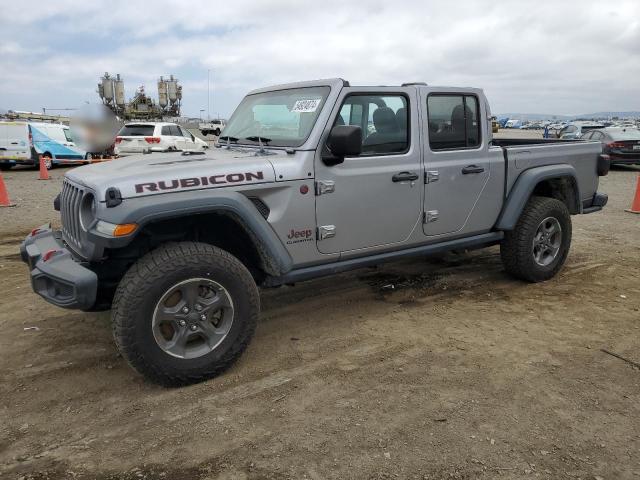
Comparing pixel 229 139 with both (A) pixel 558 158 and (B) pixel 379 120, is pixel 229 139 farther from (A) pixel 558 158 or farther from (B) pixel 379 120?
(A) pixel 558 158

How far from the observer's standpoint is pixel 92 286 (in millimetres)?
2963

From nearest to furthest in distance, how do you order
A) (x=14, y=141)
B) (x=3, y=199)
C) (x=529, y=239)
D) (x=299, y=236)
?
(x=299, y=236) → (x=529, y=239) → (x=3, y=199) → (x=14, y=141)

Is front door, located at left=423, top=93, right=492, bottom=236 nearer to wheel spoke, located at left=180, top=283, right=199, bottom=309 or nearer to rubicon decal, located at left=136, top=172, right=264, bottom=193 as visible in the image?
rubicon decal, located at left=136, top=172, right=264, bottom=193

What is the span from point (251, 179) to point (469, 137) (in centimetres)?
222

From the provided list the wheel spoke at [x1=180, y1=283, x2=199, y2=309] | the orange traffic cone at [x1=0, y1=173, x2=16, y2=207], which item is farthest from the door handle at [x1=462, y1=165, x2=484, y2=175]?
the orange traffic cone at [x1=0, y1=173, x2=16, y2=207]

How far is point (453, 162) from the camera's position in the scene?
4.40 meters

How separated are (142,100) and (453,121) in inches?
1234

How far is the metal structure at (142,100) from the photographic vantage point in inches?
824

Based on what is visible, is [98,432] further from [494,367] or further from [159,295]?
[494,367]

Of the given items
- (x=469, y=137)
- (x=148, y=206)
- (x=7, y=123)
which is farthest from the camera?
(x=7, y=123)

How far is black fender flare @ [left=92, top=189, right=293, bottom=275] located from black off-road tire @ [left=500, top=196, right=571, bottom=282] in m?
2.49

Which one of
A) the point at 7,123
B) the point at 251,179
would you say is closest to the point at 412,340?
the point at 251,179

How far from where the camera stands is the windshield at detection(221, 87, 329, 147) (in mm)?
3818

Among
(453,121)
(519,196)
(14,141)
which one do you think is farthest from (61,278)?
(14,141)
